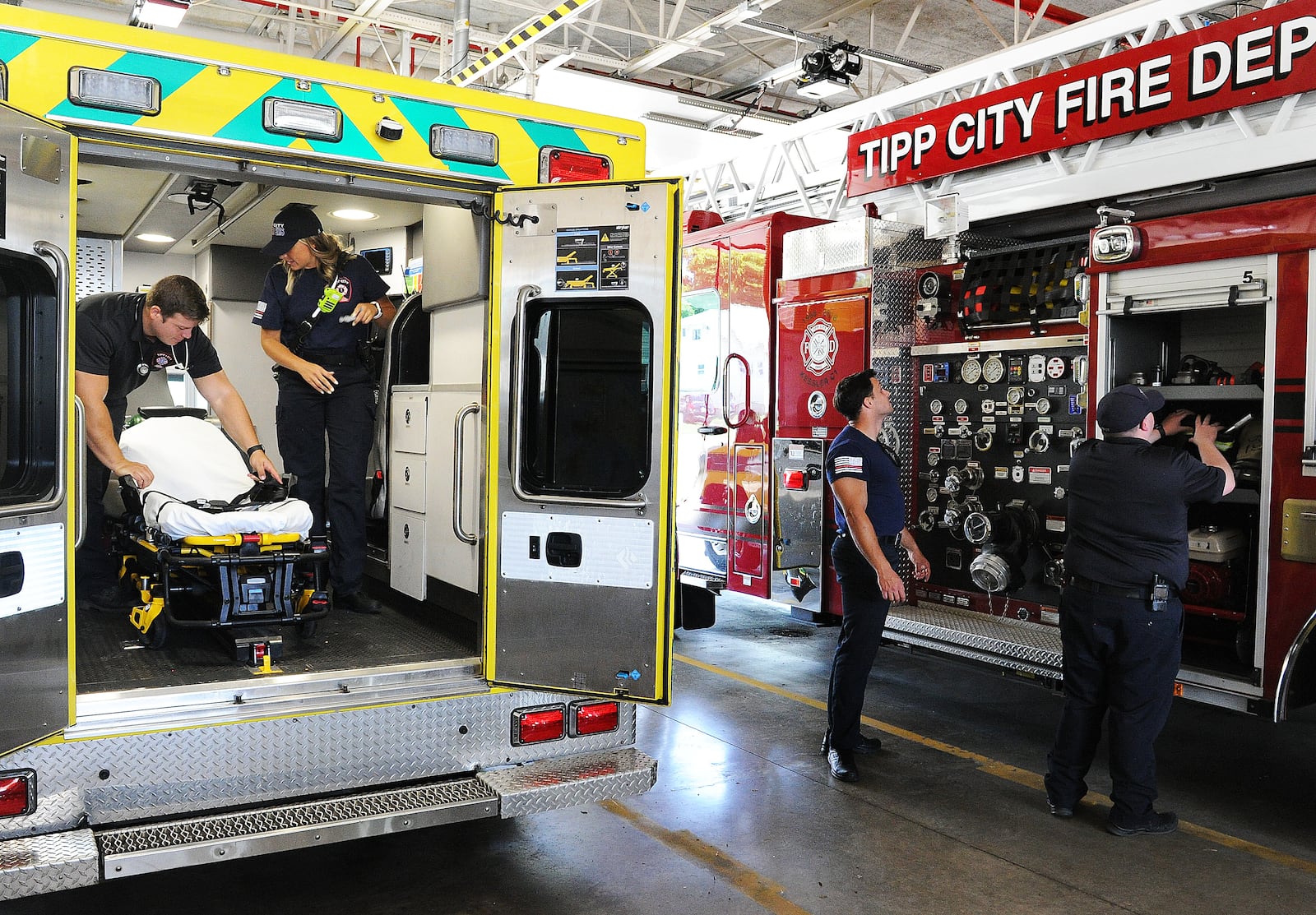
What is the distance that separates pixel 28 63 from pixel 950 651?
494cm

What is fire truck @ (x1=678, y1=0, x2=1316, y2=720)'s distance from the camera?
4754 mm

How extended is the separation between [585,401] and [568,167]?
33.8 inches

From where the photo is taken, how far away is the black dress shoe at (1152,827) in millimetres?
4531

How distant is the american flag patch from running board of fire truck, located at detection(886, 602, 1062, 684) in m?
1.33

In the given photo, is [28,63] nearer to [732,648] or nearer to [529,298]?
[529,298]

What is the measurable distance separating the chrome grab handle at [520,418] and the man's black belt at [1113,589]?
199 cm

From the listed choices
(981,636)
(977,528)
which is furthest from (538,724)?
(977,528)

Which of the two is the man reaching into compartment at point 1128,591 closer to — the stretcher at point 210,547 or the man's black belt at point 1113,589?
the man's black belt at point 1113,589

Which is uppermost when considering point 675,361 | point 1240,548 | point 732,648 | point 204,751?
point 675,361

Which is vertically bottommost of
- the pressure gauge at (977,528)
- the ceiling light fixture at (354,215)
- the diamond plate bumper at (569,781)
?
the diamond plate bumper at (569,781)

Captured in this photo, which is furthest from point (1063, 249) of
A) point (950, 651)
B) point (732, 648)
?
point (732, 648)

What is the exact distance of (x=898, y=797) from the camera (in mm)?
4973

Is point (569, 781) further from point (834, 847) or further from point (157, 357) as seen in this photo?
point (157, 357)

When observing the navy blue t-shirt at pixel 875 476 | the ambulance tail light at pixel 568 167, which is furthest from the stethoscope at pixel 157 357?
the navy blue t-shirt at pixel 875 476
